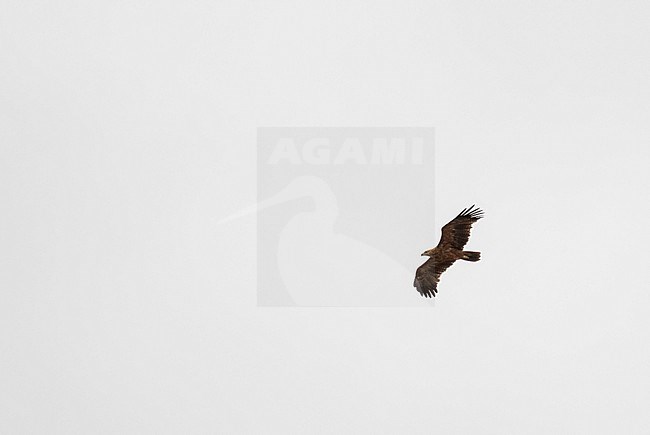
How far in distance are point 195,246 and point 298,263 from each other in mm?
73694

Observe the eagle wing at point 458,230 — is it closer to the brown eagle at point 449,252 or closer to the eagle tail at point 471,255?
the brown eagle at point 449,252

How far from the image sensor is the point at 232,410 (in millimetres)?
116000

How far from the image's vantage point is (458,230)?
743 inches

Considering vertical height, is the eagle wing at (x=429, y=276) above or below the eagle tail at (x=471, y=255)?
below

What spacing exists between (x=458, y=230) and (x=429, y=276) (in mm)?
2706

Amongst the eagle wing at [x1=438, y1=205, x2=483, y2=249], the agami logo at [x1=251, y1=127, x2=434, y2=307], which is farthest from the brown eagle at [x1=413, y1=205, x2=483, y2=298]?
the agami logo at [x1=251, y1=127, x2=434, y2=307]

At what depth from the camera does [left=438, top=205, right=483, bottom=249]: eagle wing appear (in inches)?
732

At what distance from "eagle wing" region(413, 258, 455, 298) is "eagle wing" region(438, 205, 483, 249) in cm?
132

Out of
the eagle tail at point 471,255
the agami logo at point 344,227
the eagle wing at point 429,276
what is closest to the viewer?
the eagle tail at point 471,255

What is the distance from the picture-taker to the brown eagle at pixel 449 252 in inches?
735

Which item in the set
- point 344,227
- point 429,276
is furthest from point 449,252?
point 344,227

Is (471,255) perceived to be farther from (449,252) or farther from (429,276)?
(429,276)

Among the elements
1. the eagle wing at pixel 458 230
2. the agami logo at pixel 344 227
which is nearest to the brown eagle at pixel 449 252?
the eagle wing at pixel 458 230

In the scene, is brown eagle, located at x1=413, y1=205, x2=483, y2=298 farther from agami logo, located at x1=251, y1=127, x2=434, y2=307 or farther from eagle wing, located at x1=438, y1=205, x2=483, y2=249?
agami logo, located at x1=251, y1=127, x2=434, y2=307
